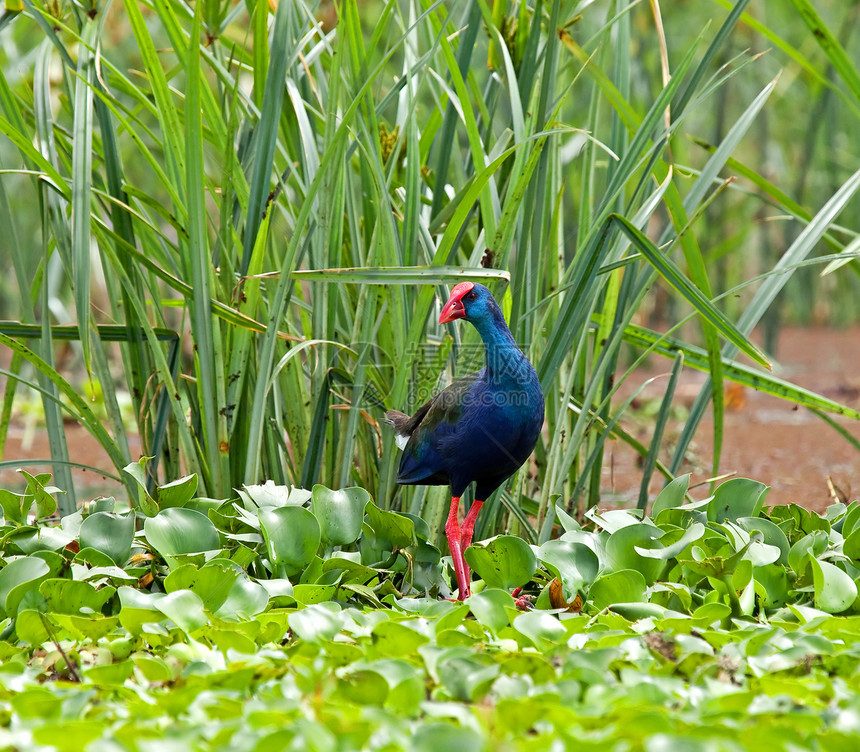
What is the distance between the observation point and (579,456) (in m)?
2.61

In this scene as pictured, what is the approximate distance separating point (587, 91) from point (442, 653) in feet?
16.8

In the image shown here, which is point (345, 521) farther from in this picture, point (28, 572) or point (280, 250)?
point (280, 250)

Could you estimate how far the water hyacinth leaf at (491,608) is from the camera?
1780mm

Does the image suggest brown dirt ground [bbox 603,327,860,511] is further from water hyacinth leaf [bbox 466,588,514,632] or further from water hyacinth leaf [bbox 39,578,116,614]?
water hyacinth leaf [bbox 39,578,116,614]

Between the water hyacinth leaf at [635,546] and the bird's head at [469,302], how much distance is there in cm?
60

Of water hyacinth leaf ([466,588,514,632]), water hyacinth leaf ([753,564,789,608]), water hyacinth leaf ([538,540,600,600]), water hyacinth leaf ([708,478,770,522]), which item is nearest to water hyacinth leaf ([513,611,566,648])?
water hyacinth leaf ([466,588,514,632])

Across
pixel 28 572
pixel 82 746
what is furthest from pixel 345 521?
pixel 82 746

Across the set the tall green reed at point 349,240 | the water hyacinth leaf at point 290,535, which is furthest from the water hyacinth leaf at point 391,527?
the tall green reed at point 349,240

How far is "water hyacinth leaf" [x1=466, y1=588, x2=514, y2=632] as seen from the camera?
178 cm

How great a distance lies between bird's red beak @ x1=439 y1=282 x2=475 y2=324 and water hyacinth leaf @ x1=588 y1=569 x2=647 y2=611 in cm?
68

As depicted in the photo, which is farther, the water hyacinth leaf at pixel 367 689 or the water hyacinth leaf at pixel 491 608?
the water hyacinth leaf at pixel 491 608

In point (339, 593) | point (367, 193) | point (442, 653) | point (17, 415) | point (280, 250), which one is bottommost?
point (17, 415)

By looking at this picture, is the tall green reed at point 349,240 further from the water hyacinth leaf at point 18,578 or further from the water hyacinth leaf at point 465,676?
the water hyacinth leaf at point 465,676

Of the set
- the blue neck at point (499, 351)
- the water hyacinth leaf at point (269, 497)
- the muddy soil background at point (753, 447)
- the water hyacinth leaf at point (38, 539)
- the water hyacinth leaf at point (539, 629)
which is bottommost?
the muddy soil background at point (753, 447)
